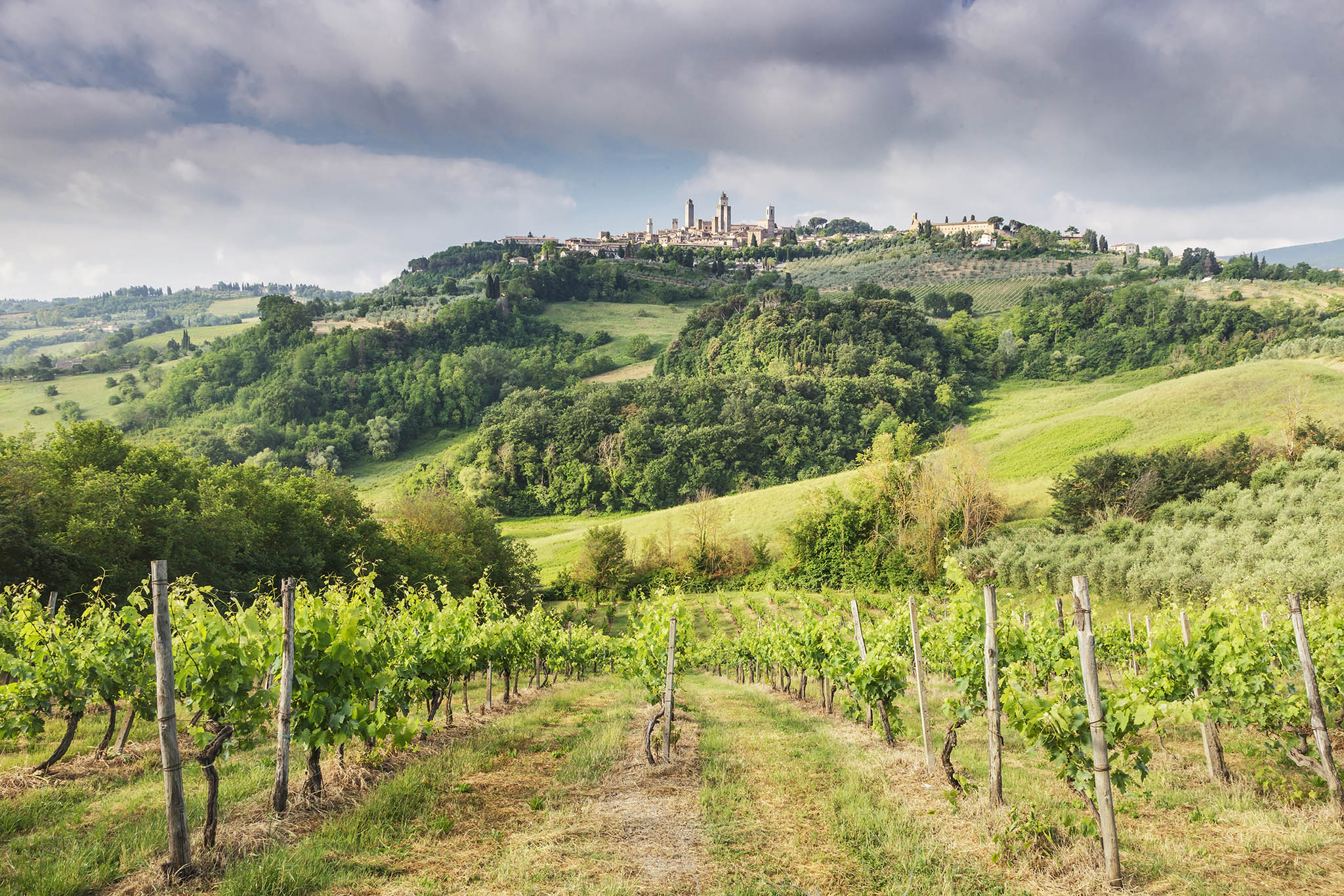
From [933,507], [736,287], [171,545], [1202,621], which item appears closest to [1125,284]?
[736,287]

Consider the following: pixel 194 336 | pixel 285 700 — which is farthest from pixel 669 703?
pixel 194 336

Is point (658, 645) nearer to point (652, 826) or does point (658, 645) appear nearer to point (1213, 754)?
point (652, 826)

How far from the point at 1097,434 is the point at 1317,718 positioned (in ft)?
157

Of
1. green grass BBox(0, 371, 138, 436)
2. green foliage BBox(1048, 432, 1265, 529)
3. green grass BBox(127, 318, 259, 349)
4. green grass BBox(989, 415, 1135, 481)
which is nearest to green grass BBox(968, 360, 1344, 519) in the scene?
green grass BBox(989, 415, 1135, 481)

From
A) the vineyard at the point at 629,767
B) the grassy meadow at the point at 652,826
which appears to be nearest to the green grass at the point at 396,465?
the vineyard at the point at 629,767

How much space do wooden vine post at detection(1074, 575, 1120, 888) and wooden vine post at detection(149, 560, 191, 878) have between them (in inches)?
295

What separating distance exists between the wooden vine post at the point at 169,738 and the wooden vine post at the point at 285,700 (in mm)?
962

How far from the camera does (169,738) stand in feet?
16.6

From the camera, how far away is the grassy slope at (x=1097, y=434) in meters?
41.6

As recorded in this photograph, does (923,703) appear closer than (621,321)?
Yes

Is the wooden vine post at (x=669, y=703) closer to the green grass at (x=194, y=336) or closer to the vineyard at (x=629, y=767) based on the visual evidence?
the vineyard at (x=629, y=767)

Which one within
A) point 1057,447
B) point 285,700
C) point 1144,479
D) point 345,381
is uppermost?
point 345,381

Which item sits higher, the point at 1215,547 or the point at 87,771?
the point at 87,771

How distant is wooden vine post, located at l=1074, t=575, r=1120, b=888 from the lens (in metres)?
5.19
